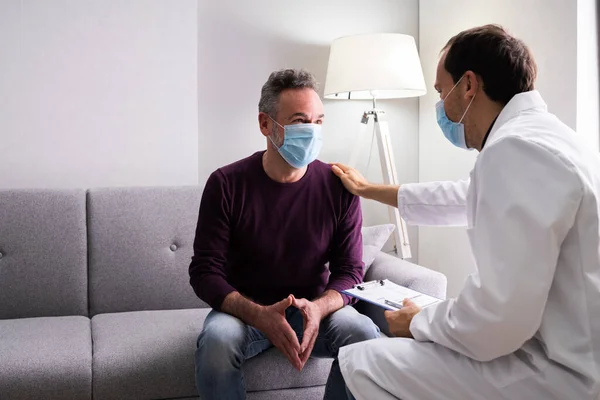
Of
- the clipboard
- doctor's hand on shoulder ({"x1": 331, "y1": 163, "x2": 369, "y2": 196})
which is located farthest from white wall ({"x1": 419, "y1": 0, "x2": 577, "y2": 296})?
the clipboard

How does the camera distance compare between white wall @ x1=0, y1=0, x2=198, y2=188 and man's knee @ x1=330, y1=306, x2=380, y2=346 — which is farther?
white wall @ x1=0, y1=0, x2=198, y2=188

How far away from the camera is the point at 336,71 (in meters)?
2.83

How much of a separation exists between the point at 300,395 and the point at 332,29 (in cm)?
183

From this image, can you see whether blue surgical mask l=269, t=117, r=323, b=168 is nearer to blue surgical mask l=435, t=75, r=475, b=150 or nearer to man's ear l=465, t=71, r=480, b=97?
blue surgical mask l=435, t=75, r=475, b=150

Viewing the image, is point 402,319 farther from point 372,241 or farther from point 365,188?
point 372,241

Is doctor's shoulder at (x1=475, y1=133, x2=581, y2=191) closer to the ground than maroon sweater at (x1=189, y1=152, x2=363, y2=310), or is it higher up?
higher up

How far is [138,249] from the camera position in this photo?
248 cm

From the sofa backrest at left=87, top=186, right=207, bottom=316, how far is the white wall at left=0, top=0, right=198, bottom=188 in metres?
0.26

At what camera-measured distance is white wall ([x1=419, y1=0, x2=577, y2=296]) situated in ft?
7.44

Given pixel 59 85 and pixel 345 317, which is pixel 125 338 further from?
pixel 59 85

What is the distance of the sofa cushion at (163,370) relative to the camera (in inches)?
74.9

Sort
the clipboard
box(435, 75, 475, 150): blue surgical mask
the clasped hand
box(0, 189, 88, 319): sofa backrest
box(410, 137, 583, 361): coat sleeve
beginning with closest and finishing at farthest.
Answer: box(410, 137, 583, 361): coat sleeve < box(435, 75, 475, 150): blue surgical mask < the clipboard < the clasped hand < box(0, 189, 88, 319): sofa backrest

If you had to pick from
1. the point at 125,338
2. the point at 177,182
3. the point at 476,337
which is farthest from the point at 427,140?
the point at 476,337

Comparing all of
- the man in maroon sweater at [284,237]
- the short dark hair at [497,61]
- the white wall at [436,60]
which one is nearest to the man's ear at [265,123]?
the man in maroon sweater at [284,237]
